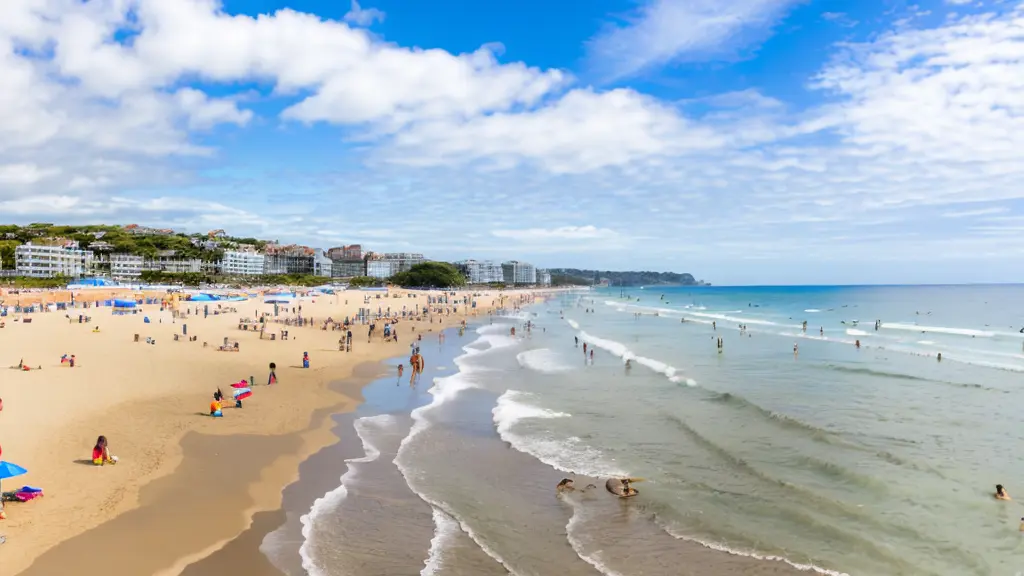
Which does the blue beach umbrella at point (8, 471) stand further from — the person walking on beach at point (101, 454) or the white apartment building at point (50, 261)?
the white apartment building at point (50, 261)

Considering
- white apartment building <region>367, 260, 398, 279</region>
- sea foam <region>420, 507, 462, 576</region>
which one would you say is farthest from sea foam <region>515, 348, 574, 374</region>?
white apartment building <region>367, 260, 398, 279</region>

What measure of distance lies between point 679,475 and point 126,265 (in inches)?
5338

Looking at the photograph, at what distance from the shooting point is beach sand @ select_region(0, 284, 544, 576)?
26.0ft

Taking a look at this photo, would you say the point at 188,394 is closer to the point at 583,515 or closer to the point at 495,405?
the point at 495,405

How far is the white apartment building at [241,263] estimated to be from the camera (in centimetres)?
13712

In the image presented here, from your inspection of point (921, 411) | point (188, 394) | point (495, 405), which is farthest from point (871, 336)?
point (188, 394)

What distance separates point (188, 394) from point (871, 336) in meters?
47.2

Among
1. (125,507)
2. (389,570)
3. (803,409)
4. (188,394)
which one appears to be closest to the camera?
(389,570)

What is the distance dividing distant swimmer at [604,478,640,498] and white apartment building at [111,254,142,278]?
12966 centimetres

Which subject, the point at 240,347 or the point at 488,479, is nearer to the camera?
the point at 488,479

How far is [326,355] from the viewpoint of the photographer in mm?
27281

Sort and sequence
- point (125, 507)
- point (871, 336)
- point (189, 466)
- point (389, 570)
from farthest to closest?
point (871, 336) < point (189, 466) < point (125, 507) < point (389, 570)

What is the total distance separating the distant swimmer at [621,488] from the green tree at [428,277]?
5340 inches

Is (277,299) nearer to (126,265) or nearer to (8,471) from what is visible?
(8,471)
